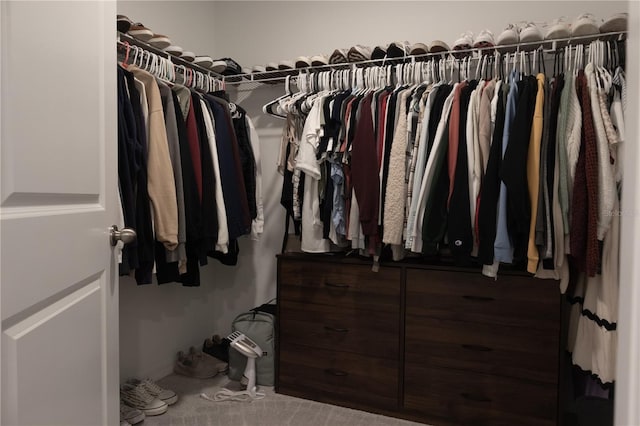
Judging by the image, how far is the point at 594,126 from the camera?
4.93 ft

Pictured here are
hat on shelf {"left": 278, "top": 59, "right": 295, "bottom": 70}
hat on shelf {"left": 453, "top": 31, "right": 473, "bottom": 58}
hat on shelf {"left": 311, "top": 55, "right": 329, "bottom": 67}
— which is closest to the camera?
hat on shelf {"left": 453, "top": 31, "right": 473, "bottom": 58}

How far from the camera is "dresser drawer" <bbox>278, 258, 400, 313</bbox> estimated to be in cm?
197

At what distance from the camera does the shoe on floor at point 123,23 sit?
168cm

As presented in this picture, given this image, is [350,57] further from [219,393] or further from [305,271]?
[219,393]

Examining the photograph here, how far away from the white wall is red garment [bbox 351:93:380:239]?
84cm

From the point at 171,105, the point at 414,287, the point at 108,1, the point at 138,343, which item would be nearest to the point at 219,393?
the point at 138,343

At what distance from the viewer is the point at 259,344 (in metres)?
2.29

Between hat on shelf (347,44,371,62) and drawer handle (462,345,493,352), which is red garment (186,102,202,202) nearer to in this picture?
hat on shelf (347,44,371,62)

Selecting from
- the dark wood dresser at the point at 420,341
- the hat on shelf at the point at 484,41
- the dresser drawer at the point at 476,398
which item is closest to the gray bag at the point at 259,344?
the dark wood dresser at the point at 420,341

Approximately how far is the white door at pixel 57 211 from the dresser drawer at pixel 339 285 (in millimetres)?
1167

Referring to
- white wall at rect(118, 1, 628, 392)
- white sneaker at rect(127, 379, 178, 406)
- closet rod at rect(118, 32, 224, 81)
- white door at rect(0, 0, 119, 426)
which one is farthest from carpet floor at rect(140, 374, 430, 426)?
closet rod at rect(118, 32, 224, 81)

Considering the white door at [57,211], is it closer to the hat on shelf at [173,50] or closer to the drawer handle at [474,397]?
the hat on shelf at [173,50]

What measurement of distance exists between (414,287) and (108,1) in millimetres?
1585

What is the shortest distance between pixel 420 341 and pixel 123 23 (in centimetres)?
191
